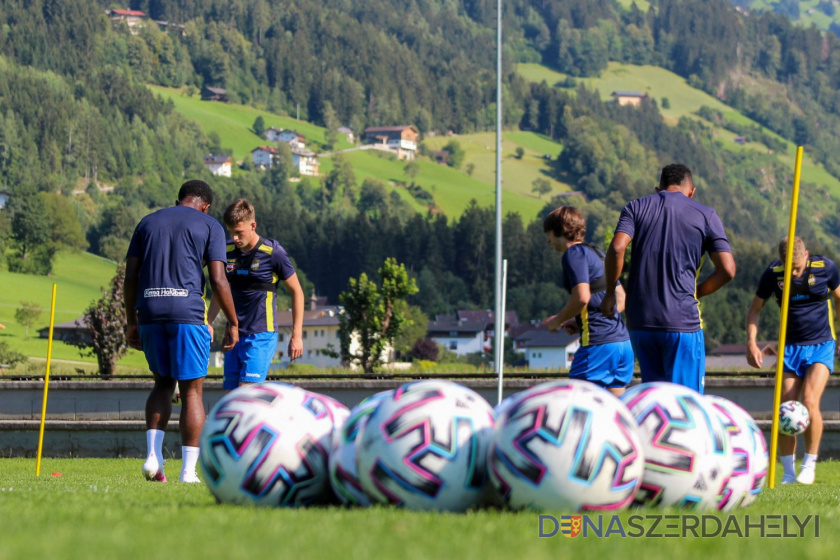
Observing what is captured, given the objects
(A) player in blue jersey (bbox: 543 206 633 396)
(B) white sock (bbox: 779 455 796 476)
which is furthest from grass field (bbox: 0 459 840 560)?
(B) white sock (bbox: 779 455 796 476)

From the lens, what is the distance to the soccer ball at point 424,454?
587 centimetres

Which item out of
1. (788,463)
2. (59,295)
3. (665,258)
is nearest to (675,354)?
(665,258)

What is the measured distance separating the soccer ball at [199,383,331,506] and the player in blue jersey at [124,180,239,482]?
2.83 meters

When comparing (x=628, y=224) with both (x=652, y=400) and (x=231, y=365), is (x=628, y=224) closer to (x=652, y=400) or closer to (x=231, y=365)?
(x=652, y=400)

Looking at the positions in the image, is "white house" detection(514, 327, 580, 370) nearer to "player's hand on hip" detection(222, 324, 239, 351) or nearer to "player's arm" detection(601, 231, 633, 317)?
"player's hand on hip" detection(222, 324, 239, 351)

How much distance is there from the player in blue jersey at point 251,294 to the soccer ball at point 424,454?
4956 millimetres

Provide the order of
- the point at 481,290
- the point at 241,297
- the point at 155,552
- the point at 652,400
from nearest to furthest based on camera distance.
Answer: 1. the point at 155,552
2. the point at 652,400
3. the point at 241,297
4. the point at 481,290

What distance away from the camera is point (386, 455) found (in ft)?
19.3

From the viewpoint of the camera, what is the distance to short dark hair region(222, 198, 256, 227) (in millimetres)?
10789

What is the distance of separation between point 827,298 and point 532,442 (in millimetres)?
6708

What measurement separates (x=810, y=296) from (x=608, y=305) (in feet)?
10.3

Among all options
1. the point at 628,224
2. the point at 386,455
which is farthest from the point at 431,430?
the point at 628,224

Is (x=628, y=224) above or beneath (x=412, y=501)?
above

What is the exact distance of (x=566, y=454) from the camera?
18.4 ft
